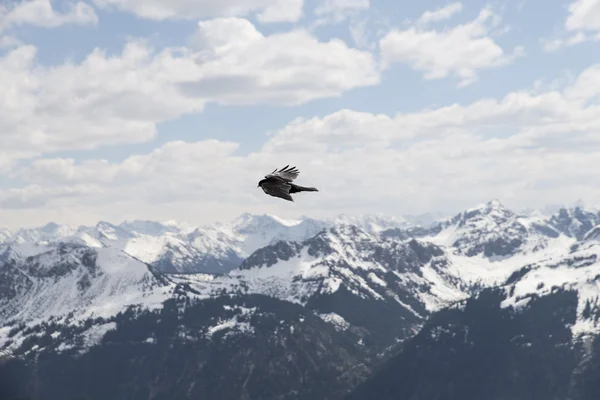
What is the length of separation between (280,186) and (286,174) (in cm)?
253

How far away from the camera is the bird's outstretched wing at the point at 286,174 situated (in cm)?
15012

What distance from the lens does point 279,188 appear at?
491ft

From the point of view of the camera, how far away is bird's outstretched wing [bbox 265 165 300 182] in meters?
150

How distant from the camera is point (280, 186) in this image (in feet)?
491

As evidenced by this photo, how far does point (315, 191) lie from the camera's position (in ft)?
492

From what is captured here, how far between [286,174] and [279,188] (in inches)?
112

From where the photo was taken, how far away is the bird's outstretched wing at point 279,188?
150 meters

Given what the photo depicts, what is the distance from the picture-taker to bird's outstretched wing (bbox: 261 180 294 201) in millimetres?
149500

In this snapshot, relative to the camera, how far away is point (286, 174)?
150875mm

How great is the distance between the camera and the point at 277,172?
151125 millimetres

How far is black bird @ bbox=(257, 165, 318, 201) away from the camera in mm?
149500

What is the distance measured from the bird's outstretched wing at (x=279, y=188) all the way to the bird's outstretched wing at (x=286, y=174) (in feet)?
2.97

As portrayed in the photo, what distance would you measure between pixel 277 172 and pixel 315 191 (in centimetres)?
707

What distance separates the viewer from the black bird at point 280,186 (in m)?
150
